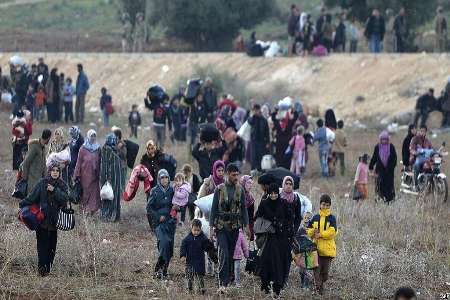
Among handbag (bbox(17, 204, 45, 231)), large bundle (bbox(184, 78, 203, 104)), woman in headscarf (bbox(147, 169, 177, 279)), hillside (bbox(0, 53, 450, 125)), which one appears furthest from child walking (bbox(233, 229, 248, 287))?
hillside (bbox(0, 53, 450, 125))

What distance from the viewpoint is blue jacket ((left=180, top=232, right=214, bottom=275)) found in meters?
12.6

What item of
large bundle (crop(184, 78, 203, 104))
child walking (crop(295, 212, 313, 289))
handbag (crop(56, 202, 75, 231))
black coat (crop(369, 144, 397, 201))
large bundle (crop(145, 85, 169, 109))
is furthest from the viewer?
large bundle (crop(145, 85, 169, 109))

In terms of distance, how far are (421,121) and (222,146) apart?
474 inches

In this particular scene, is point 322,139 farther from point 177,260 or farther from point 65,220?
point 65,220

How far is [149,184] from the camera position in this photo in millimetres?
15453

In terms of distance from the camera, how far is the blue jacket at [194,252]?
1255 cm

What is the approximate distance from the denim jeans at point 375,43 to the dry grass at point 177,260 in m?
19.1

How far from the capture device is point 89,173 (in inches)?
674

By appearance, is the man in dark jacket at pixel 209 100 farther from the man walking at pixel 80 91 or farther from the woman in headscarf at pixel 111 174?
the woman in headscarf at pixel 111 174

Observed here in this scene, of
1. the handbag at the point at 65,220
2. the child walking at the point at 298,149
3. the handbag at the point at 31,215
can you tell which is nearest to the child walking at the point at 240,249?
the handbag at the point at 65,220

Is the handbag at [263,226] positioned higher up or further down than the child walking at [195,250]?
higher up

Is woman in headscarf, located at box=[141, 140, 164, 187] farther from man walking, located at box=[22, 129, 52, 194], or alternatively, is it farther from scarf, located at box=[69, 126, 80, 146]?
scarf, located at box=[69, 126, 80, 146]

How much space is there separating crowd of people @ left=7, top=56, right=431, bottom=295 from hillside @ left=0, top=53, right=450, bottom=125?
10.3 metres

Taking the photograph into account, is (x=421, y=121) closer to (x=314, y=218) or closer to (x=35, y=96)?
(x=35, y=96)
